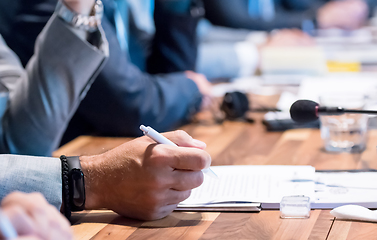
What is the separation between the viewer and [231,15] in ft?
10.3

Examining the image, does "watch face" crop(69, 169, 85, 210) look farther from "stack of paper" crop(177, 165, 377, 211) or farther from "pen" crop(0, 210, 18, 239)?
"pen" crop(0, 210, 18, 239)

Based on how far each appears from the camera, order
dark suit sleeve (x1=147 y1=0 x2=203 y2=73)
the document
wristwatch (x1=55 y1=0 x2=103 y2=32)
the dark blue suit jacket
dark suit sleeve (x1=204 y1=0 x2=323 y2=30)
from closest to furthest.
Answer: the document → wristwatch (x1=55 y1=0 x2=103 y2=32) → the dark blue suit jacket → dark suit sleeve (x1=147 y1=0 x2=203 y2=73) → dark suit sleeve (x1=204 y1=0 x2=323 y2=30)

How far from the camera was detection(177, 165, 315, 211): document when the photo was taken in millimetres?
738

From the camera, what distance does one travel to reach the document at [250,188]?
738 millimetres

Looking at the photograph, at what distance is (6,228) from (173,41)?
1.50 metres

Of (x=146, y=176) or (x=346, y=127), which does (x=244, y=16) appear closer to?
(x=346, y=127)

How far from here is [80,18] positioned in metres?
0.97

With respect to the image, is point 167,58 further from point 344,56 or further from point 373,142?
point 373,142

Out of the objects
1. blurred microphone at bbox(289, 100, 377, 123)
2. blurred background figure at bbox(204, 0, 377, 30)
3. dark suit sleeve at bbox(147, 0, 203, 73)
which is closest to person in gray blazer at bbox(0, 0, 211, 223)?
blurred microphone at bbox(289, 100, 377, 123)

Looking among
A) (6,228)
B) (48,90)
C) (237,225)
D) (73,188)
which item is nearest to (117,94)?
(48,90)

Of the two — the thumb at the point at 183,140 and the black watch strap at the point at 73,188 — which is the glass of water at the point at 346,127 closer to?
the thumb at the point at 183,140

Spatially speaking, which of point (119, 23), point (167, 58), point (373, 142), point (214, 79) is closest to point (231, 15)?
point (214, 79)

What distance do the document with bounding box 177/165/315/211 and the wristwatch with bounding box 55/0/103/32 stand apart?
387mm

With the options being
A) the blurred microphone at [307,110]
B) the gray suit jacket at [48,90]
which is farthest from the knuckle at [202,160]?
the gray suit jacket at [48,90]
